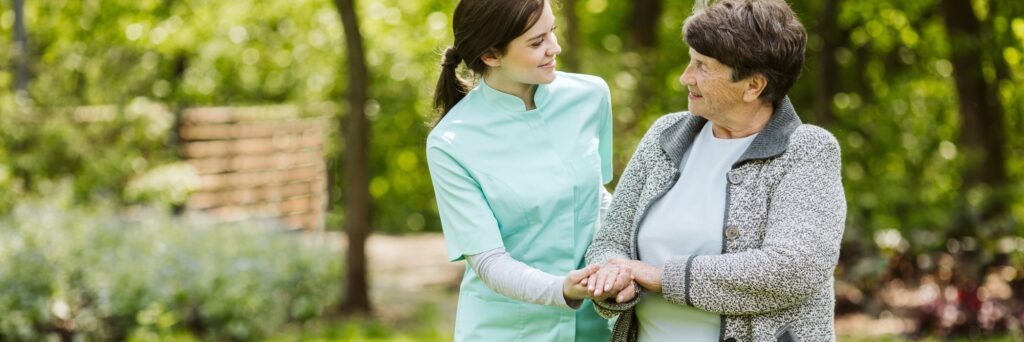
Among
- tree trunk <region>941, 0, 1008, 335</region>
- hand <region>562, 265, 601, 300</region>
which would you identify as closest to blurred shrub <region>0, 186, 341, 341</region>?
tree trunk <region>941, 0, 1008, 335</region>

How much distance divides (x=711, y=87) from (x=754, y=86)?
90 millimetres

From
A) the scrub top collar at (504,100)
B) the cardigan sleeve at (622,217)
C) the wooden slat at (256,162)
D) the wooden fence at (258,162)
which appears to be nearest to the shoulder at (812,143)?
the cardigan sleeve at (622,217)

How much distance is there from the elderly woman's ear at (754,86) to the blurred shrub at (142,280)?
4.31 metres

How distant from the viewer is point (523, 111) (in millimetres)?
2820

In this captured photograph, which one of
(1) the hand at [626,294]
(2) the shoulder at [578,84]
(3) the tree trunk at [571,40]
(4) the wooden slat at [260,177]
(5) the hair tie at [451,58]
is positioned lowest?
(4) the wooden slat at [260,177]

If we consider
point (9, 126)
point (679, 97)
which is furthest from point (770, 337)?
point (9, 126)

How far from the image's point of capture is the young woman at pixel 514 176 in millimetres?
2678

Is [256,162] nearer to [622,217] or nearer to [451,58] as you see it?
[451,58]

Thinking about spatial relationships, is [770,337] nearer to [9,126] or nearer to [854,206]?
[854,206]

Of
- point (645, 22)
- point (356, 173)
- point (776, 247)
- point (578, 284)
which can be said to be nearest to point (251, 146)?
point (356, 173)

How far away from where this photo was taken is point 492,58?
2.79m

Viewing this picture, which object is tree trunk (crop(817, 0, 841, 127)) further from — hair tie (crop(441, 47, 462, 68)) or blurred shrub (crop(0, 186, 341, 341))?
hair tie (crop(441, 47, 462, 68))

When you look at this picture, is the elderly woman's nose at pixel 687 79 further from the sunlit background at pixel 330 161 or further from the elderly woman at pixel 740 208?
the sunlit background at pixel 330 161

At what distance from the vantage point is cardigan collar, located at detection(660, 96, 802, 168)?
2443 millimetres
